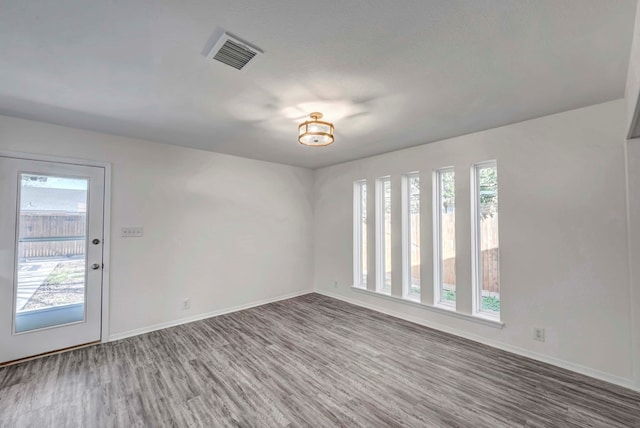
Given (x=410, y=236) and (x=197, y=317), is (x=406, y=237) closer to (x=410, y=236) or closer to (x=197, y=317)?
(x=410, y=236)

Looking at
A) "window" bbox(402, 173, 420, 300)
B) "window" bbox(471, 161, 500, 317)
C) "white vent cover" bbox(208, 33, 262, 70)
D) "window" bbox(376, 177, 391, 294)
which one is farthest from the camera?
"window" bbox(376, 177, 391, 294)

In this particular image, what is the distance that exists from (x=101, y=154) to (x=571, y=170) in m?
5.33

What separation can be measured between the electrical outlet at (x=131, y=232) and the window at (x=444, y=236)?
4060mm

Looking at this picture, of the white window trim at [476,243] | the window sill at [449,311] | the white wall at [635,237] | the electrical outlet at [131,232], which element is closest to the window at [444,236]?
the window sill at [449,311]

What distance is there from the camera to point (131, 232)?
11.7ft

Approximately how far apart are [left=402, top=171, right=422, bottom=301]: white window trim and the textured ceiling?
121 centimetres

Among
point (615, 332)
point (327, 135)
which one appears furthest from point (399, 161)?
point (615, 332)

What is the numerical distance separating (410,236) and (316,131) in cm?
242

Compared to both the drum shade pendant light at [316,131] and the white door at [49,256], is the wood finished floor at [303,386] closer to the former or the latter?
the white door at [49,256]

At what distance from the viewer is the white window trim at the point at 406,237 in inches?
163

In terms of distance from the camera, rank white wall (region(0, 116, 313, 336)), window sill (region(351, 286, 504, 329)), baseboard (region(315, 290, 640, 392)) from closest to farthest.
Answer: baseboard (region(315, 290, 640, 392)) → window sill (region(351, 286, 504, 329)) → white wall (region(0, 116, 313, 336))

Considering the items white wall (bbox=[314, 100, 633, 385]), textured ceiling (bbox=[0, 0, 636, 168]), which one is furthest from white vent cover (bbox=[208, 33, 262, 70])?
white wall (bbox=[314, 100, 633, 385])

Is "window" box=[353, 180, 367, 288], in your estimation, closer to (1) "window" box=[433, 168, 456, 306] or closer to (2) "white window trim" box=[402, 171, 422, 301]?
(2) "white window trim" box=[402, 171, 422, 301]

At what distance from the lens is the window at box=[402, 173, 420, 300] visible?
413 centimetres
